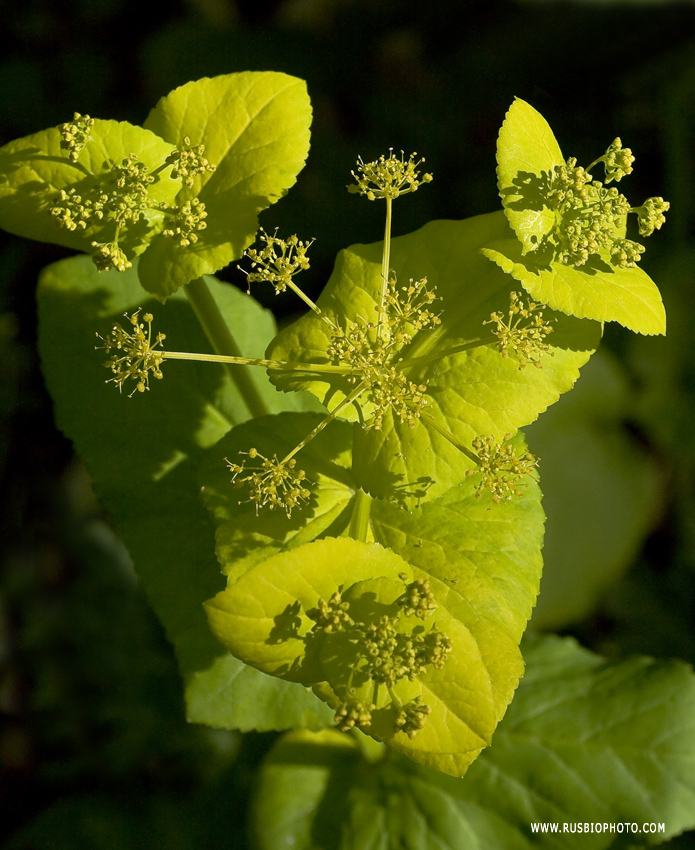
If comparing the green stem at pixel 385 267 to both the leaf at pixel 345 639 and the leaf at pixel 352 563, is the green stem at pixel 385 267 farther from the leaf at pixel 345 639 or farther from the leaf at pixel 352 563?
the leaf at pixel 345 639

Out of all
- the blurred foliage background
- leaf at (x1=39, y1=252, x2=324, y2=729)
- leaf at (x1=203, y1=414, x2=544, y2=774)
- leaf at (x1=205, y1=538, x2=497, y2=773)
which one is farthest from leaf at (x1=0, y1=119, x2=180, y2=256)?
the blurred foliage background

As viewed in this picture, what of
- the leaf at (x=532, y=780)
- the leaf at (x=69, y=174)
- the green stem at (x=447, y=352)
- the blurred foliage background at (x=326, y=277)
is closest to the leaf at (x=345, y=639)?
the green stem at (x=447, y=352)

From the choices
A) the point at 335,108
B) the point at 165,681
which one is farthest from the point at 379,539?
the point at 335,108

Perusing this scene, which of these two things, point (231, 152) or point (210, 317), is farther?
point (210, 317)

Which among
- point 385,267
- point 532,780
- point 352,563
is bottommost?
point 532,780

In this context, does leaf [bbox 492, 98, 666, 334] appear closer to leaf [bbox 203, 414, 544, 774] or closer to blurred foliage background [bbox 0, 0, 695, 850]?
leaf [bbox 203, 414, 544, 774]

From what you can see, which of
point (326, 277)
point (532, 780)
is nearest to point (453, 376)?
point (532, 780)

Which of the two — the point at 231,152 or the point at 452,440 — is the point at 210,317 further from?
the point at 452,440
